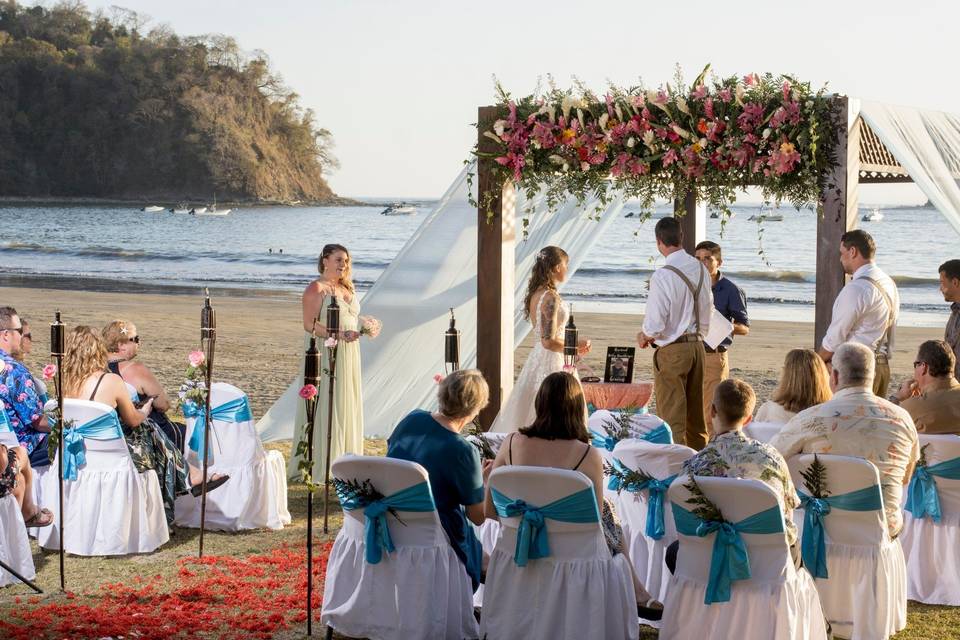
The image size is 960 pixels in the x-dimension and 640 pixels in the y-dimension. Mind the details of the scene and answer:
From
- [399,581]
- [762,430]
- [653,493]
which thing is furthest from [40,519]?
[762,430]

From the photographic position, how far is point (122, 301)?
25.2 metres

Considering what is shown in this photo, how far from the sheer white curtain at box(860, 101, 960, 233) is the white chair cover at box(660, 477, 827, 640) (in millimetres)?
3065

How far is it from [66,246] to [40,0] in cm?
2094

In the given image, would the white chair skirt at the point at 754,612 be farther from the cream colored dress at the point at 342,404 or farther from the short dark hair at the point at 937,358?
the cream colored dress at the point at 342,404

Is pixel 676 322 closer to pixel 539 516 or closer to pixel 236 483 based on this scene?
pixel 236 483

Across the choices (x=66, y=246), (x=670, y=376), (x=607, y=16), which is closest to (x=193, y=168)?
(x=66, y=246)

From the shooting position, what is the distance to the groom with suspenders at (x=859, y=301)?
6.86 metres

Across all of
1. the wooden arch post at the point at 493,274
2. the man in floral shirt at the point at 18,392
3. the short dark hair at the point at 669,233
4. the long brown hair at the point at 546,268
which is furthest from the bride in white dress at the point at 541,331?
the man in floral shirt at the point at 18,392

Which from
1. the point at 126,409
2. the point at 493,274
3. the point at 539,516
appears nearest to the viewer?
the point at 539,516

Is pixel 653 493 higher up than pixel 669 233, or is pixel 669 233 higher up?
pixel 669 233

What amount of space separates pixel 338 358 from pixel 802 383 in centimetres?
341

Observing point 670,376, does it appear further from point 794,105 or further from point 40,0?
point 40,0

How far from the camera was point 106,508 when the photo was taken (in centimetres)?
639

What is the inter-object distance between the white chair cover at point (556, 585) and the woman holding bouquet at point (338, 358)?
337 centimetres
